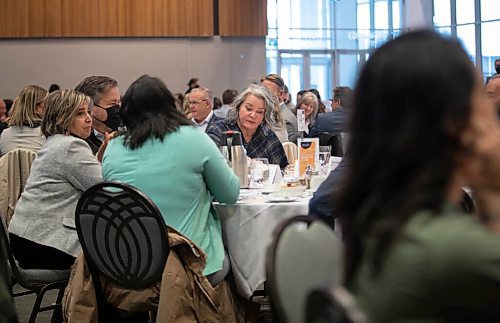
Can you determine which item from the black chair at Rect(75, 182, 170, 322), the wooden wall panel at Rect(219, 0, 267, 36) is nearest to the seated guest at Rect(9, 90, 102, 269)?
the black chair at Rect(75, 182, 170, 322)

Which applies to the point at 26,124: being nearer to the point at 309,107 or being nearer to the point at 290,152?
the point at 290,152

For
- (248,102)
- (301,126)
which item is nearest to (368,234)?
(248,102)

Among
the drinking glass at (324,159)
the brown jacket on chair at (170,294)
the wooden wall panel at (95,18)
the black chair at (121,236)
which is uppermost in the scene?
the wooden wall panel at (95,18)

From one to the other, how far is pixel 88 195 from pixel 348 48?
14199 millimetres

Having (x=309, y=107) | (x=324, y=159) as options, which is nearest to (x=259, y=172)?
(x=324, y=159)

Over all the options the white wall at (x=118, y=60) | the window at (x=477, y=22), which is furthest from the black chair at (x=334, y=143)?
the window at (x=477, y=22)

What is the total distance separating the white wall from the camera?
13359 mm

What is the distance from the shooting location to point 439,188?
1.21 meters

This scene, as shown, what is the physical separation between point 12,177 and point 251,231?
5.41 ft

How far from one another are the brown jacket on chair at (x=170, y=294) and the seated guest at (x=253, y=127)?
1.82 meters

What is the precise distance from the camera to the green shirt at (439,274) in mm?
1169

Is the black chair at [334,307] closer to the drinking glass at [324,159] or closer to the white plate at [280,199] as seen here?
the white plate at [280,199]

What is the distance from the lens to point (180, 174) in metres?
3.30

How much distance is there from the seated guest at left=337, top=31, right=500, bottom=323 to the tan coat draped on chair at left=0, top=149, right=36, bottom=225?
11.7 feet
